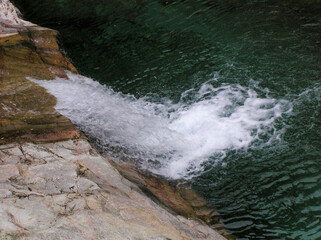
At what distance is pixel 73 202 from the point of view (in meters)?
3.85

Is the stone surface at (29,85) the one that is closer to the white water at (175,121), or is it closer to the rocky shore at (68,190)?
the rocky shore at (68,190)

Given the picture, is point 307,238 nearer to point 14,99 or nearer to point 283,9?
point 14,99

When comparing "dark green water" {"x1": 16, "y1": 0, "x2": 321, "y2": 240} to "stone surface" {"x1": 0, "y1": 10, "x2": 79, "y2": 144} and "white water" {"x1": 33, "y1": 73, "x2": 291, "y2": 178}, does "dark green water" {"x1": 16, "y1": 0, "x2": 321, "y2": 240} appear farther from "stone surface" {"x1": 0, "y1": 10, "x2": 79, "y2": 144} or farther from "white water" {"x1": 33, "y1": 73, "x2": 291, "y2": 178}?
"stone surface" {"x1": 0, "y1": 10, "x2": 79, "y2": 144}

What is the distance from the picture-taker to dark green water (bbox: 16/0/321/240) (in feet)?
16.1

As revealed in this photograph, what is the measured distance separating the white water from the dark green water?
0.25 m

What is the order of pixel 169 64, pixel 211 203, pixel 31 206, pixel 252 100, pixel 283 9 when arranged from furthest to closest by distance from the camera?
pixel 283 9 → pixel 169 64 → pixel 252 100 → pixel 211 203 → pixel 31 206

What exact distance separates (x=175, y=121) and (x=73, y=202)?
3.35 metres

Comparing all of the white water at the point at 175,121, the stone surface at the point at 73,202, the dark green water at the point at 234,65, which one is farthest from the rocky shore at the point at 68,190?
the dark green water at the point at 234,65

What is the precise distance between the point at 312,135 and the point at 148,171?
8.69ft

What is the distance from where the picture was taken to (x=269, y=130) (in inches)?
237

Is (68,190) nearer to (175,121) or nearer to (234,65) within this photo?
(175,121)

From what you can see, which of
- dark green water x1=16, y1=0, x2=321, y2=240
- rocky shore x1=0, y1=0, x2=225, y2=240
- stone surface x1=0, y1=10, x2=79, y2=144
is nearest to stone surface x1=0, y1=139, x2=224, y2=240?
rocky shore x1=0, y1=0, x2=225, y2=240

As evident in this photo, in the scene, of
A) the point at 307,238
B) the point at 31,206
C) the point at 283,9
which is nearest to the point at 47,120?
the point at 31,206

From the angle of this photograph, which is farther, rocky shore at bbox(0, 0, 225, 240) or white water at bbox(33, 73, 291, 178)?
white water at bbox(33, 73, 291, 178)
